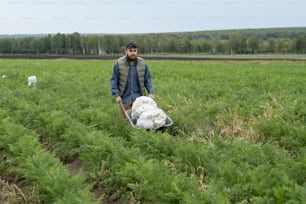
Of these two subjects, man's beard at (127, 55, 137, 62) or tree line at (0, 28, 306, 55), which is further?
tree line at (0, 28, 306, 55)

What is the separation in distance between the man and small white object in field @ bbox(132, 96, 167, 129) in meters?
0.49

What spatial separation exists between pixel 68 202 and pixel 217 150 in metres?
2.92

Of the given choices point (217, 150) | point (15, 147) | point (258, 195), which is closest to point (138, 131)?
point (217, 150)

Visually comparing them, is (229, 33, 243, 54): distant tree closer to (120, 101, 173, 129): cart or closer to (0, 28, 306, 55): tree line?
(0, 28, 306, 55): tree line

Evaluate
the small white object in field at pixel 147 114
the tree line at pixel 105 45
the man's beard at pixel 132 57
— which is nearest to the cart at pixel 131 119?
the small white object in field at pixel 147 114

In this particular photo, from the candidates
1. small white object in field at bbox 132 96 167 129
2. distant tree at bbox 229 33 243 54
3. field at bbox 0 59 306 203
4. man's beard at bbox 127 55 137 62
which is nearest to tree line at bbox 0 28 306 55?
distant tree at bbox 229 33 243 54

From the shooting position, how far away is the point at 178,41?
345ft

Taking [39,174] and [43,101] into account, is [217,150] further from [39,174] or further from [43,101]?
[43,101]

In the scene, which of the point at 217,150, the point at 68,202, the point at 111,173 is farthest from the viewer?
the point at 217,150

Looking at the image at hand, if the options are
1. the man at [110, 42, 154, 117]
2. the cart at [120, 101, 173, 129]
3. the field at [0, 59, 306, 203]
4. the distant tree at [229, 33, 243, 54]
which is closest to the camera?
the field at [0, 59, 306, 203]

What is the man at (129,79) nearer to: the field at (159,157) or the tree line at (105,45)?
the field at (159,157)

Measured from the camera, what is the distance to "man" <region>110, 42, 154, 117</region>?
920cm

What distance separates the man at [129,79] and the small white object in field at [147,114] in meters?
0.49

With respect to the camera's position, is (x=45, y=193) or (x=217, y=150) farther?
(x=217, y=150)
